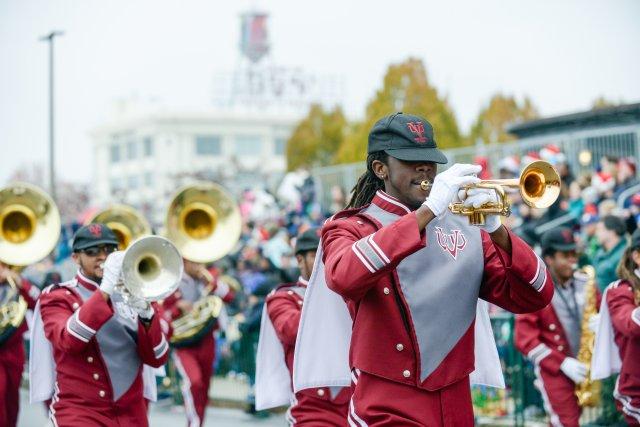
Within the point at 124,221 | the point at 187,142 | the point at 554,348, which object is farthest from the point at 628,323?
the point at 187,142

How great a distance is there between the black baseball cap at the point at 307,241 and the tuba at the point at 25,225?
12.4ft

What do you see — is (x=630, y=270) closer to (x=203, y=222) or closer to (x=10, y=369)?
(x=10, y=369)

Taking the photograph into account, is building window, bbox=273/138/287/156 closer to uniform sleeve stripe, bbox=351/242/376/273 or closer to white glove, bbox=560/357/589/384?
white glove, bbox=560/357/589/384

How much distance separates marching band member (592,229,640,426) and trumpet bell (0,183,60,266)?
568cm

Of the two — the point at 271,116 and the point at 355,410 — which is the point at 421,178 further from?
the point at 271,116

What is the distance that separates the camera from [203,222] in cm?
1322

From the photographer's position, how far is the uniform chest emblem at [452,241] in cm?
548

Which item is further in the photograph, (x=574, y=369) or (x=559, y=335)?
(x=559, y=335)

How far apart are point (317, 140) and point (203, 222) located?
47649mm

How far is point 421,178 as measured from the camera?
17.8 feet

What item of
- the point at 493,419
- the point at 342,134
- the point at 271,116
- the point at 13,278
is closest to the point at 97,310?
the point at 13,278

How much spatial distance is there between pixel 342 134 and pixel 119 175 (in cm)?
4425

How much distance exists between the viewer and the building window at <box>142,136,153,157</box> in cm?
9650

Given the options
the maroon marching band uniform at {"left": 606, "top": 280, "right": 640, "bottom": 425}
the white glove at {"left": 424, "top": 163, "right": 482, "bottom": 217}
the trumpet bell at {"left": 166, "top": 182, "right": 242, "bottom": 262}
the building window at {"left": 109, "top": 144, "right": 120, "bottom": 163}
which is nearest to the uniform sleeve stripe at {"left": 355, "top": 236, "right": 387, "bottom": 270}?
the white glove at {"left": 424, "top": 163, "right": 482, "bottom": 217}
